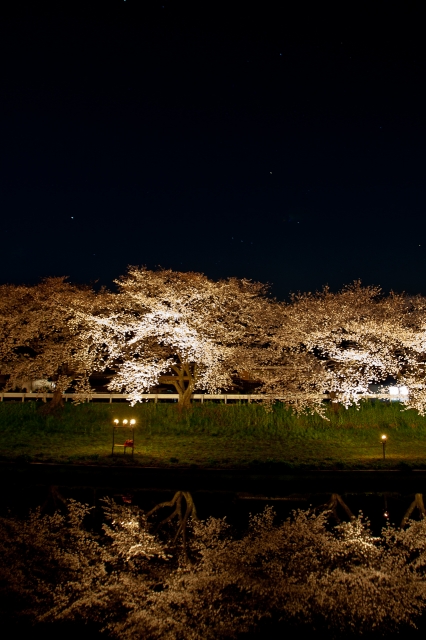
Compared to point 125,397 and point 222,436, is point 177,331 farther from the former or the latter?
point 125,397

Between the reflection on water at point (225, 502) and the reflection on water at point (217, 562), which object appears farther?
the reflection on water at point (225, 502)

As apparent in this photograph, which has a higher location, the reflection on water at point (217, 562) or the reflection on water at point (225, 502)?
the reflection on water at point (225, 502)

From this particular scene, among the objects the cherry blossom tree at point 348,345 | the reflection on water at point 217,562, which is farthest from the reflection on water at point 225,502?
the cherry blossom tree at point 348,345

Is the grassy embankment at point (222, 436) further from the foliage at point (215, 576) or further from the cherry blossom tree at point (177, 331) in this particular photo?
the foliage at point (215, 576)

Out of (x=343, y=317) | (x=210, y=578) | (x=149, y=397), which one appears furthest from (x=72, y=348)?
(x=210, y=578)

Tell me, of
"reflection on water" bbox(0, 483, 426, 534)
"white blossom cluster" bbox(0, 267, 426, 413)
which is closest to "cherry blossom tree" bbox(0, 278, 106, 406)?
"white blossom cluster" bbox(0, 267, 426, 413)

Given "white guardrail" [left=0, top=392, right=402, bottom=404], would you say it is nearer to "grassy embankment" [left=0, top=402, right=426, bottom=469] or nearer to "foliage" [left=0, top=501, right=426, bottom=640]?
"grassy embankment" [left=0, top=402, right=426, bottom=469]

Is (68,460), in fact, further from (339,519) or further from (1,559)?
(339,519)

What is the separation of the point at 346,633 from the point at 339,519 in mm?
4954

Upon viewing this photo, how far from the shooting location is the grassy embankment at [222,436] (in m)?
16.1

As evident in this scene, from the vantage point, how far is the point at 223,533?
10.7m

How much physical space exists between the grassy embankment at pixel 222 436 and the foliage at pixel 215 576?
4.67 metres

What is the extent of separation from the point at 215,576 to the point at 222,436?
10991mm

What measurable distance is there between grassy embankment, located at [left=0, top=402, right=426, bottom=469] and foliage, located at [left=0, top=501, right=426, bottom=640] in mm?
4669
